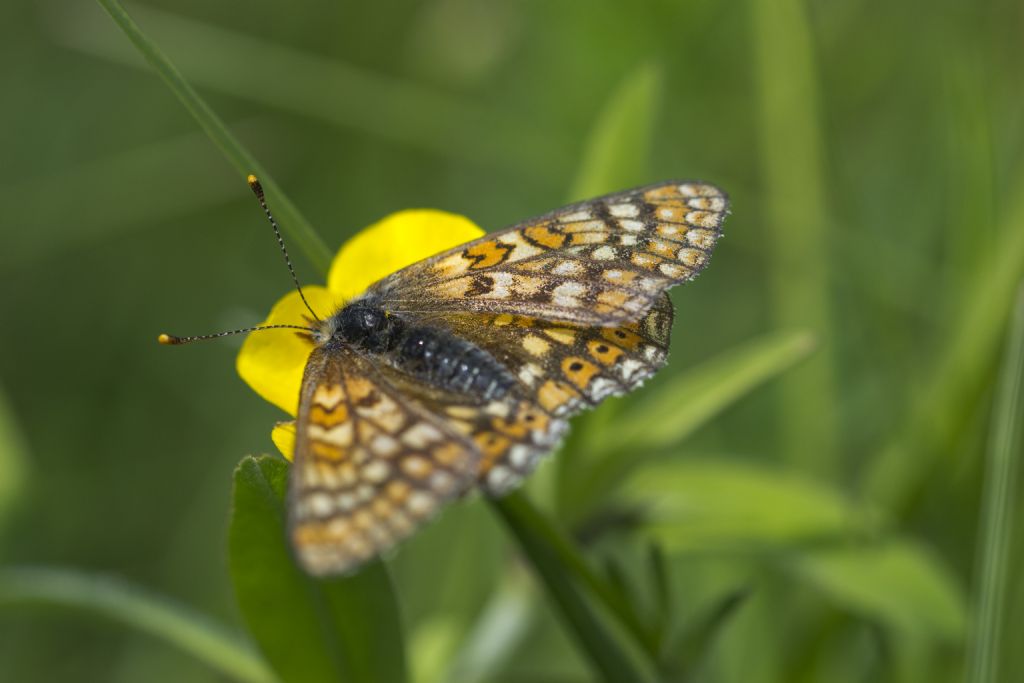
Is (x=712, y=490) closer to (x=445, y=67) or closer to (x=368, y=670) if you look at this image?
(x=368, y=670)

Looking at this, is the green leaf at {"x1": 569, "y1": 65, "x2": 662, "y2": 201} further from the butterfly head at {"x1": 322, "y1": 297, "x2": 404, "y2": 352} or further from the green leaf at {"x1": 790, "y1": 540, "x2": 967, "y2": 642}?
the green leaf at {"x1": 790, "y1": 540, "x2": 967, "y2": 642}

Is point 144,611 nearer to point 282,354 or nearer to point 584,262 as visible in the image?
point 282,354

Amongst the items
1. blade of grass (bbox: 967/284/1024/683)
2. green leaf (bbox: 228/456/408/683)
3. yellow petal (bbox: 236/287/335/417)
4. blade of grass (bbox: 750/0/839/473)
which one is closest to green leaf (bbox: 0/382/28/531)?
yellow petal (bbox: 236/287/335/417)

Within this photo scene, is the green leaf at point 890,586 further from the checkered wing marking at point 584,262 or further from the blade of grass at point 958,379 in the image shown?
the checkered wing marking at point 584,262

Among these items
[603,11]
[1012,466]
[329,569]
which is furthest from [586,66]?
[329,569]

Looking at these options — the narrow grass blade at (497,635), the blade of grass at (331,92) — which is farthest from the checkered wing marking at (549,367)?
the blade of grass at (331,92)
